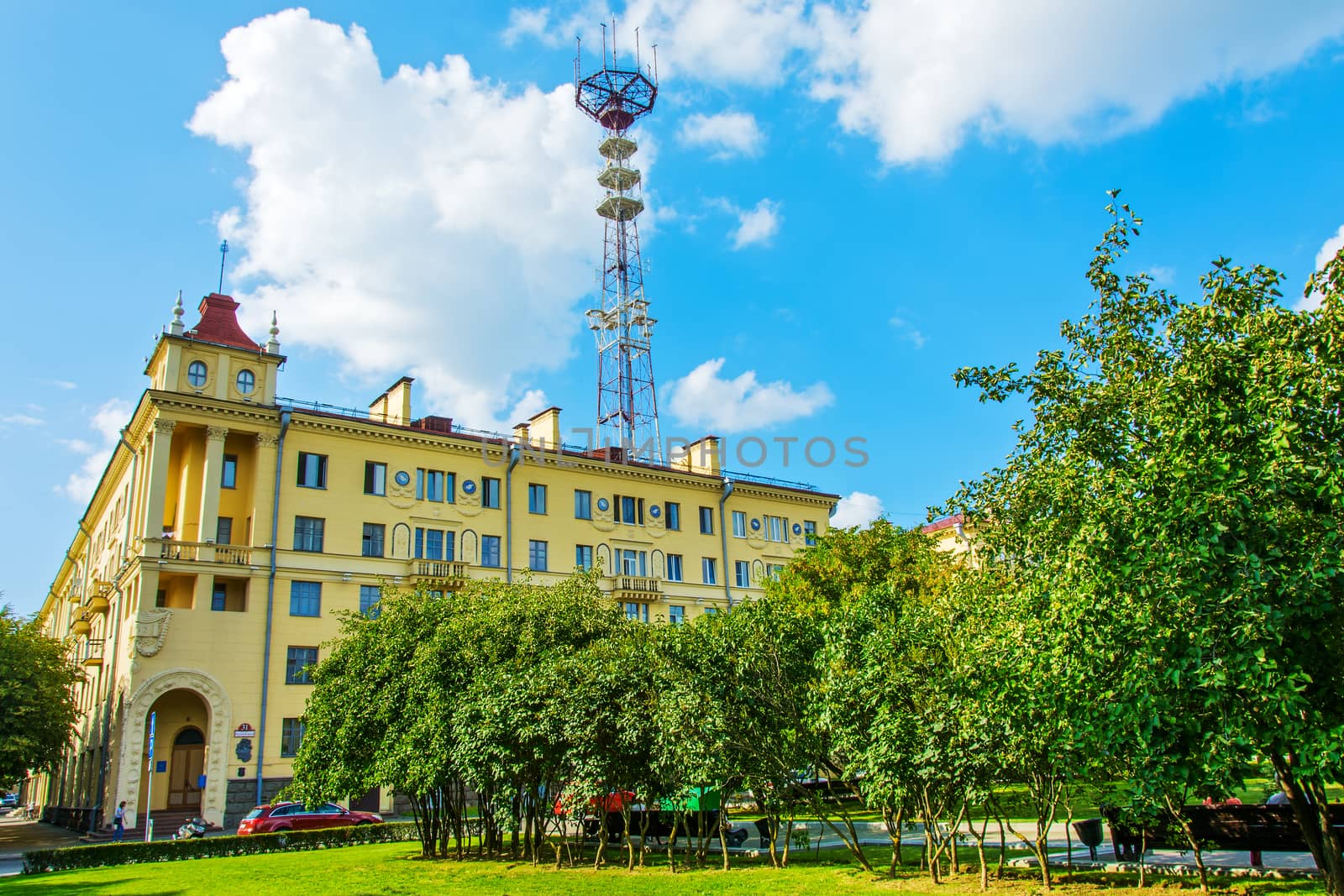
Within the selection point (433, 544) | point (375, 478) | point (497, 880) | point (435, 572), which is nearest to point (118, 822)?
point (435, 572)

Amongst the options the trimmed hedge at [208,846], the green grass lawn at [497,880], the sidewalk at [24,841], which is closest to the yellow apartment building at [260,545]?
the sidewalk at [24,841]

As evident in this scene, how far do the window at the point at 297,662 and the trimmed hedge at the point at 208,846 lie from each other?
10151 millimetres

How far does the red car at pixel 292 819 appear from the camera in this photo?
33.3 m

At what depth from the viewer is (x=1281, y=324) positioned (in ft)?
37.3

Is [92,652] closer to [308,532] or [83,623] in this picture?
[83,623]

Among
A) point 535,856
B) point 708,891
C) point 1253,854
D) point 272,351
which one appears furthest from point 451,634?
point 272,351

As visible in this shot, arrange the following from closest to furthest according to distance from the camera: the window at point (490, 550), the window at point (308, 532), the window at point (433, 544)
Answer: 1. the window at point (308, 532)
2. the window at point (433, 544)
3. the window at point (490, 550)

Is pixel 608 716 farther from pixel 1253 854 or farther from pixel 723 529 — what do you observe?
pixel 723 529

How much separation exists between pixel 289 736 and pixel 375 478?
1194cm

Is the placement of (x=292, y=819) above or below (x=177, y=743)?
below

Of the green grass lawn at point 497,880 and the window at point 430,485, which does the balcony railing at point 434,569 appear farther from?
the green grass lawn at point 497,880

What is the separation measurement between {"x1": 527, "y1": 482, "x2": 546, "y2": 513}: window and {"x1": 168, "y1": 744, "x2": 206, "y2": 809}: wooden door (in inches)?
715

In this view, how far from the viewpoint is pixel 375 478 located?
44969mm

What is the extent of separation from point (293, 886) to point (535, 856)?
6281 millimetres
